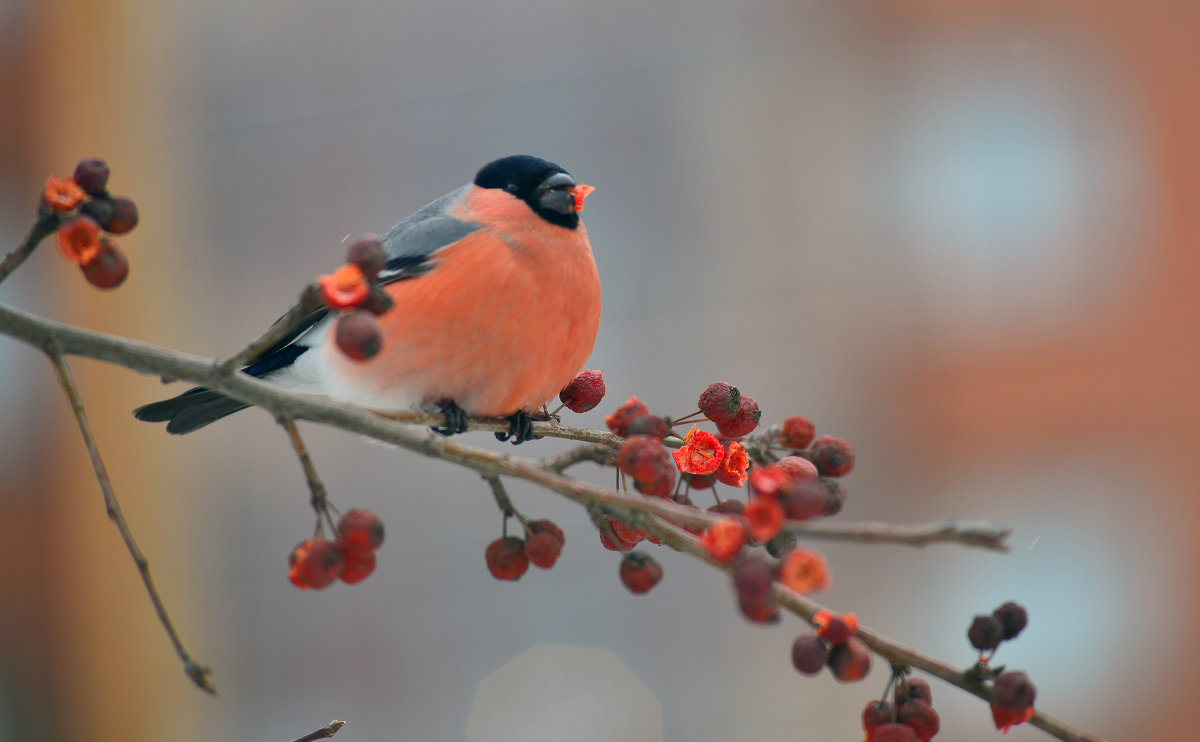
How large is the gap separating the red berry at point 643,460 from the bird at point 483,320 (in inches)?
10.2

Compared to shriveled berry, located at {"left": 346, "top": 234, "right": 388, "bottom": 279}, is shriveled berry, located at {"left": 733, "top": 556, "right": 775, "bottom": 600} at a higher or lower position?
lower

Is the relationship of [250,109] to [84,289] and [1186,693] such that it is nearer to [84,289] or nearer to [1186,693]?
[84,289]

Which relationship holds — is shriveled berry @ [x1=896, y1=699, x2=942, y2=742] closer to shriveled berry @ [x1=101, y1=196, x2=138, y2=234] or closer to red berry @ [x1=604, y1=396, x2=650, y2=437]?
red berry @ [x1=604, y1=396, x2=650, y2=437]

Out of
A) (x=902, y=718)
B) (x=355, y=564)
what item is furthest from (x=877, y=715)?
(x=355, y=564)

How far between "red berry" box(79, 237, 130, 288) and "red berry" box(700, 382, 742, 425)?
1.03ft

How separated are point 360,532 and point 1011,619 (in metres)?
0.32

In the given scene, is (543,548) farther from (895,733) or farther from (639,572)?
(895,733)

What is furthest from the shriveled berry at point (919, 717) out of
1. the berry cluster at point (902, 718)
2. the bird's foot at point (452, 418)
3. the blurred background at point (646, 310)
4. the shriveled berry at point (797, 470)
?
the blurred background at point (646, 310)

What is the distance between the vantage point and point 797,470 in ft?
1.74

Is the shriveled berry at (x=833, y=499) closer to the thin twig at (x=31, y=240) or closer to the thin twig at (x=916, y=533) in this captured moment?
the thin twig at (x=916, y=533)

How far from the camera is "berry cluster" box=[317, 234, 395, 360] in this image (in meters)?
0.45

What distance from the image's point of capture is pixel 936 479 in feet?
8.77

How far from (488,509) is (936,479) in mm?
1171

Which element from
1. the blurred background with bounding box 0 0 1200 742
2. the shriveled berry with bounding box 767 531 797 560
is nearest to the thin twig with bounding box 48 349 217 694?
the shriveled berry with bounding box 767 531 797 560
